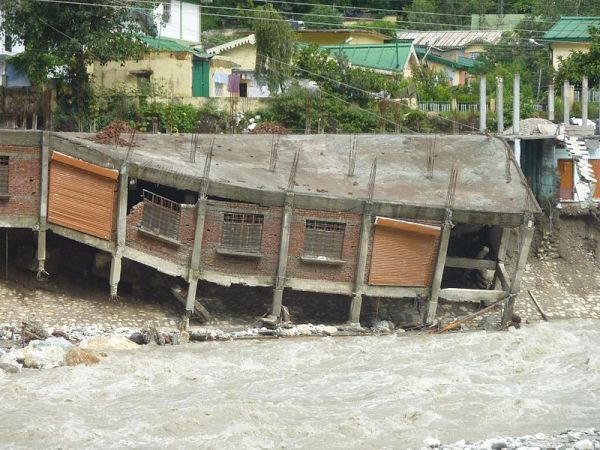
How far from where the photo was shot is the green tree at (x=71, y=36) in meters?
42.9

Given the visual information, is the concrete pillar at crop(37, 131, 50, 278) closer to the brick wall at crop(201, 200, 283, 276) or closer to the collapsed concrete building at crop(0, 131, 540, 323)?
the collapsed concrete building at crop(0, 131, 540, 323)

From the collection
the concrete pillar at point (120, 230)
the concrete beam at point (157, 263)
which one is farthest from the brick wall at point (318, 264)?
the concrete pillar at point (120, 230)

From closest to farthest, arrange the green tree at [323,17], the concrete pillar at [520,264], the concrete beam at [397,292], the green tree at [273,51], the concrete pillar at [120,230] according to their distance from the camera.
Result: the concrete pillar at [120,230] < the concrete beam at [397,292] < the concrete pillar at [520,264] < the green tree at [273,51] < the green tree at [323,17]

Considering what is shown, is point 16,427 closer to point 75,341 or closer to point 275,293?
point 75,341

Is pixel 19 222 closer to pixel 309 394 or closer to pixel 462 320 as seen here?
pixel 309 394

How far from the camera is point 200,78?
5112 centimetres

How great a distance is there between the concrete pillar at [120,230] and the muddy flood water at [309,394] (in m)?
3.56

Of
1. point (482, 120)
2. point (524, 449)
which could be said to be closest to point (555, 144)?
point (482, 120)

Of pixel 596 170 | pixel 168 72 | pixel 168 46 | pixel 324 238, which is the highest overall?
pixel 168 46

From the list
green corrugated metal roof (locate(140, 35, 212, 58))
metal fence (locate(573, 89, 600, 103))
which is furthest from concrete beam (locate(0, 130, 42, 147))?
metal fence (locate(573, 89, 600, 103))

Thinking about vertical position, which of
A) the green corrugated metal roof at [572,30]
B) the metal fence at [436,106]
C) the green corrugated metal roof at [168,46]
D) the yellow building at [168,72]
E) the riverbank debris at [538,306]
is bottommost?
the riverbank debris at [538,306]

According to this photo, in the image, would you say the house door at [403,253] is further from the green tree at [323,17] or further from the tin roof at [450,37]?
the tin roof at [450,37]

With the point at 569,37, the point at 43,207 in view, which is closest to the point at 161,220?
the point at 43,207

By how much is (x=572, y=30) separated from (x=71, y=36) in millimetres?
29262
